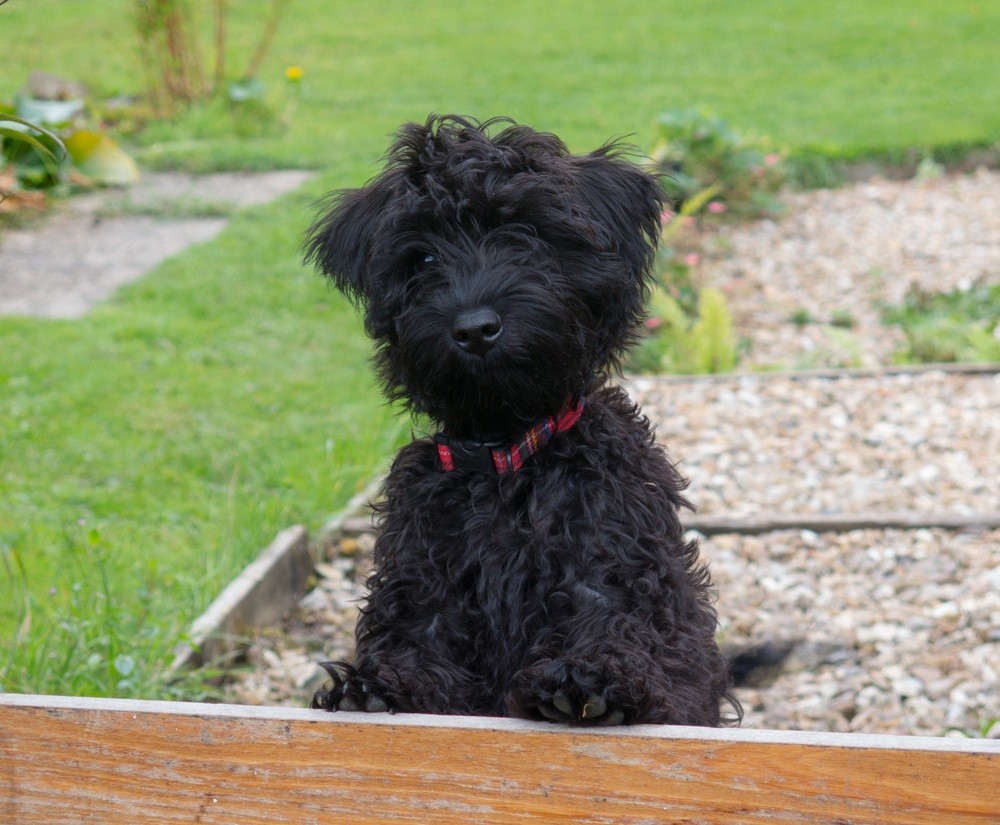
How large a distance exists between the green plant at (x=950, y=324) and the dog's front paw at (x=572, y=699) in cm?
548

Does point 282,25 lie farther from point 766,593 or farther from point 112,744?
point 112,744

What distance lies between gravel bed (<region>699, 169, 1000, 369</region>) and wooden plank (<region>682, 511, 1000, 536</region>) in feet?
7.77

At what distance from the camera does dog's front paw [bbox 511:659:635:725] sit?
2082mm

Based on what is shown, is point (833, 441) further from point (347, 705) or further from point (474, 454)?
point (347, 705)

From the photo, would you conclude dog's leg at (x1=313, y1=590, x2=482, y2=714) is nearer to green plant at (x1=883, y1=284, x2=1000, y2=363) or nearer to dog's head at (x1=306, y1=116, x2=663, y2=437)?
dog's head at (x1=306, y1=116, x2=663, y2=437)

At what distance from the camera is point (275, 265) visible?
8719 millimetres

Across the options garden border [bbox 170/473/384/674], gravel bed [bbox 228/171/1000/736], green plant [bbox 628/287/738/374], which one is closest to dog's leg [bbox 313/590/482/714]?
garden border [bbox 170/473/384/674]

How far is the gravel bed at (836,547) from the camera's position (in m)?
3.92

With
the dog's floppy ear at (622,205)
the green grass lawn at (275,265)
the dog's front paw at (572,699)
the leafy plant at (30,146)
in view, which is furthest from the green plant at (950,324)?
the dog's front paw at (572,699)

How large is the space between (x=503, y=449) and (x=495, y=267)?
450mm

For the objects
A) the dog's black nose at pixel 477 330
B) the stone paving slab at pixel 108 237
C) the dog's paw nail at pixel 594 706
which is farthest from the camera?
the stone paving slab at pixel 108 237

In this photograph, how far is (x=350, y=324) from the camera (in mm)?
7805

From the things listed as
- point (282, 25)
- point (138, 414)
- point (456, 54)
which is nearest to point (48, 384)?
point (138, 414)

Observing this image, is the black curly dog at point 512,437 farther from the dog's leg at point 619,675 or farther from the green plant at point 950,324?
the green plant at point 950,324
